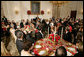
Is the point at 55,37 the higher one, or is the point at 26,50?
the point at 55,37

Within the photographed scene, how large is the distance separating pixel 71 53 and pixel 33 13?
783cm

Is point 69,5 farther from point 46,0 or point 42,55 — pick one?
point 42,55

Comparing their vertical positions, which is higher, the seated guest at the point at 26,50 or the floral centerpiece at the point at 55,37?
the floral centerpiece at the point at 55,37

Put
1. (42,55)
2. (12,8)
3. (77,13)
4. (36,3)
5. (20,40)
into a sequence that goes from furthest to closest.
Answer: (77,13) → (36,3) → (12,8) → (20,40) → (42,55)

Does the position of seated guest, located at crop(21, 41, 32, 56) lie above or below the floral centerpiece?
below

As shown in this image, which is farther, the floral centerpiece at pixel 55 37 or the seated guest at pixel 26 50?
the floral centerpiece at pixel 55 37

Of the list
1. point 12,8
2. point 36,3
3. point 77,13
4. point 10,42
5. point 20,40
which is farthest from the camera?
point 77,13

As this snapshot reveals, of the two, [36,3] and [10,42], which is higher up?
[36,3]

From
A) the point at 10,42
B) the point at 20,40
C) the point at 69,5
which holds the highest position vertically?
the point at 69,5

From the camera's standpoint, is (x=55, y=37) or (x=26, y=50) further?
(x=55, y=37)

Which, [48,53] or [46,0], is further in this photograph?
[46,0]

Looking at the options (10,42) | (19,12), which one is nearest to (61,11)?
(19,12)

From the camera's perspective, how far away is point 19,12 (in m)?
8.70

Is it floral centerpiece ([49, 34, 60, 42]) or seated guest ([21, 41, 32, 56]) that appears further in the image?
floral centerpiece ([49, 34, 60, 42])
